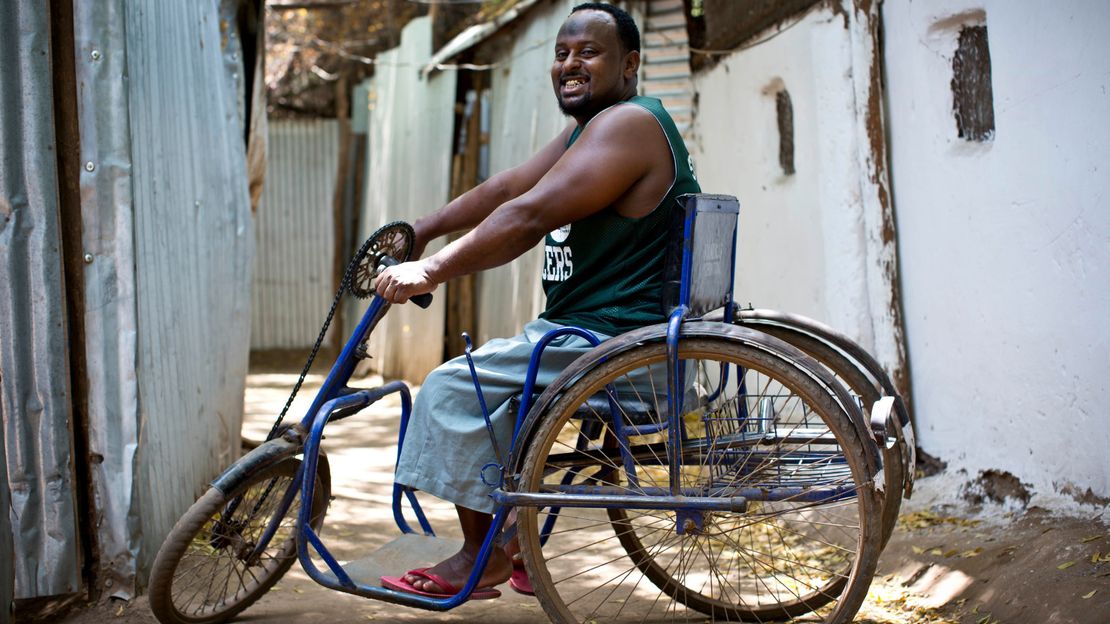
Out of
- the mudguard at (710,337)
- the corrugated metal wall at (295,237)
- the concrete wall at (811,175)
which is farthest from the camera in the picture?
the corrugated metal wall at (295,237)

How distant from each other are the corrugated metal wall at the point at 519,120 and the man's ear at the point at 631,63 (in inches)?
167

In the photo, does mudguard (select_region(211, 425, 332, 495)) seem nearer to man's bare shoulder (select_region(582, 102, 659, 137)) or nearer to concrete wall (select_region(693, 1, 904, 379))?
man's bare shoulder (select_region(582, 102, 659, 137))

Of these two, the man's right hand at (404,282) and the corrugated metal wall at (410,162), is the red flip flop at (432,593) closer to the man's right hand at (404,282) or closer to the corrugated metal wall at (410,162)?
the man's right hand at (404,282)

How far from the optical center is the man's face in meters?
3.03

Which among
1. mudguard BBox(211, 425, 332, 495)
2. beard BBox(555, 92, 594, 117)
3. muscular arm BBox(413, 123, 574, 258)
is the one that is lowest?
mudguard BBox(211, 425, 332, 495)

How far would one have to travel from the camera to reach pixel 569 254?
3.10 m

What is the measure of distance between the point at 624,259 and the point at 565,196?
0.30 metres

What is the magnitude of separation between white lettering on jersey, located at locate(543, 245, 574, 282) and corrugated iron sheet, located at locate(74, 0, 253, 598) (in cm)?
139

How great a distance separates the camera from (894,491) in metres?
3.02

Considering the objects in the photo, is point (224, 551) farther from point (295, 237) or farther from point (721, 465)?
point (295, 237)

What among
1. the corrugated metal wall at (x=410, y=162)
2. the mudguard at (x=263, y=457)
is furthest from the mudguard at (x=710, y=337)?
the corrugated metal wall at (x=410, y=162)

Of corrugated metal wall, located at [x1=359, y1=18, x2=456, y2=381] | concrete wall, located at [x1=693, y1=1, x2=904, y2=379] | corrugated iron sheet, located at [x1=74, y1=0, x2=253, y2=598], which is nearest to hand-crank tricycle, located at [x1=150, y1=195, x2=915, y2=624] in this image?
corrugated iron sheet, located at [x1=74, y1=0, x2=253, y2=598]

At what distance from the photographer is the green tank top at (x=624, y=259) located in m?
2.98

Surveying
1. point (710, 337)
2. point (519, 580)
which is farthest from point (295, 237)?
point (710, 337)
